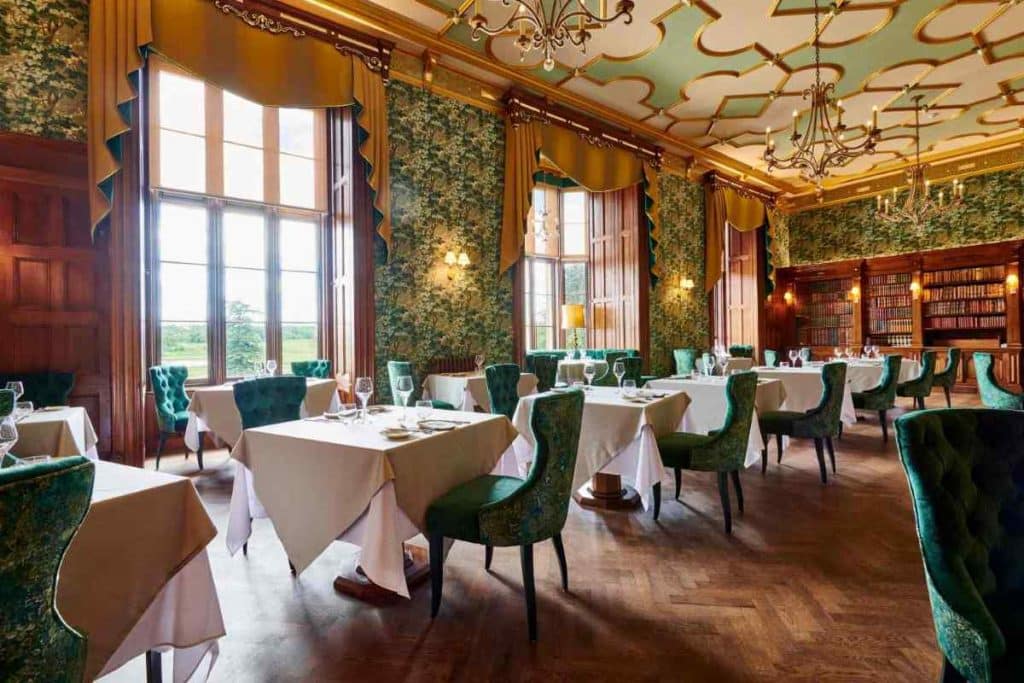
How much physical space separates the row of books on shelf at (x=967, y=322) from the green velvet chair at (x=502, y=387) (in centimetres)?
1037

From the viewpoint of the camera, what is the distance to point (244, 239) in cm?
688

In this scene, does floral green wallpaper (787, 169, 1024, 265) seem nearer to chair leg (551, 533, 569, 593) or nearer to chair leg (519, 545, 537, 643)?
chair leg (551, 533, 569, 593)

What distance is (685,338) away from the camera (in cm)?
1046

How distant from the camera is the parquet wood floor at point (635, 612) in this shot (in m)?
2.07

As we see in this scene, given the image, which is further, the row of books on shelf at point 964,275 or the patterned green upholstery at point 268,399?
the row of books on shelf at point 964,275

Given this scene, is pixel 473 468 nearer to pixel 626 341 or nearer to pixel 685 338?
pixel 626 341

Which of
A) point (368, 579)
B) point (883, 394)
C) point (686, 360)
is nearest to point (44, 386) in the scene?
point (368, 579)

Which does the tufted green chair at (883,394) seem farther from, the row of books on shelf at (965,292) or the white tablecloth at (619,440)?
the row of books on shelf at (965,292)

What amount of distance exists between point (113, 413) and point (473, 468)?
387cm

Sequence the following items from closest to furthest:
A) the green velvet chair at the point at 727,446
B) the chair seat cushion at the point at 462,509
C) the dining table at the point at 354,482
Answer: the dining table at the point at 354,482, the chair seat cushion at the point at 462,509, the green velvet chair at the point at 727,446

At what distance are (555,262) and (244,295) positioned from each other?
538 cm

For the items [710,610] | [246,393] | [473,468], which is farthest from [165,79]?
[710,610]

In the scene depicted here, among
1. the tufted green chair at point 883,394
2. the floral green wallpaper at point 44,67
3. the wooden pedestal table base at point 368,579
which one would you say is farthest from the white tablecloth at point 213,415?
the tufted green chair at point 883,394

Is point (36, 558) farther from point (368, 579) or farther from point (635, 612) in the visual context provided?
point (635, 612)
